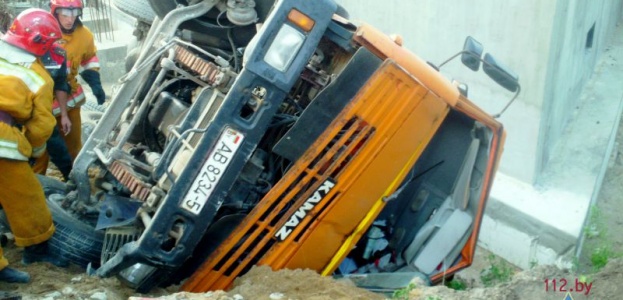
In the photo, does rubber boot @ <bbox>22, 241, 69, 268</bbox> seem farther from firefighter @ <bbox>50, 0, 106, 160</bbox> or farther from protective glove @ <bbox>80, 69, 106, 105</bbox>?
protective glove @ <bbox>80, 69, 106, 105</bbox>

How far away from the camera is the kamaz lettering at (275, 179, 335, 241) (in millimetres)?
3932

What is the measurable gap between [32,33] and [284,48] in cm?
167

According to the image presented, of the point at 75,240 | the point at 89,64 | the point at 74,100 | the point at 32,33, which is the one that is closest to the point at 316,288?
the point at 75,240

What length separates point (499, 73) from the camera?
13.9 feet

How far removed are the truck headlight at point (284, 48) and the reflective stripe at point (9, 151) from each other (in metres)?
1.54

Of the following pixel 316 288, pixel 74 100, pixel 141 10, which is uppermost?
pixel 141 10

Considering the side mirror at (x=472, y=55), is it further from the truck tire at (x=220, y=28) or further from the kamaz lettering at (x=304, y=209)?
the truck tire at (x=220, y=28)

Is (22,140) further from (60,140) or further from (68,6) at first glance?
(68,6)

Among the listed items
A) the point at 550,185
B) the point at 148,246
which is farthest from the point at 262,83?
the point at 550,185

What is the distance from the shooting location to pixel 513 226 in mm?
5895

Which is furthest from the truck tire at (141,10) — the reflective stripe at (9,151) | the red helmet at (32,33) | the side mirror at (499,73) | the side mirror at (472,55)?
the side mirror at (499,73)

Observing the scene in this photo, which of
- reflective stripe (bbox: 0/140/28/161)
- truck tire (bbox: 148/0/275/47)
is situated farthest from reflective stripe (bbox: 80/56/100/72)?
reflective stripe (bbox: 0/140/28/161)

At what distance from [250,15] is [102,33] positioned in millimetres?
6120

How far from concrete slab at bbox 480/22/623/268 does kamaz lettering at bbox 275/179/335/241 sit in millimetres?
2375
